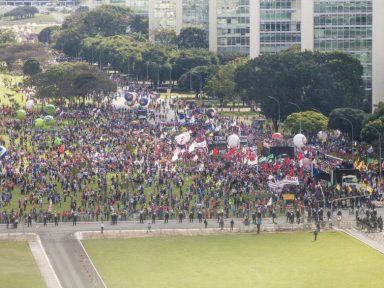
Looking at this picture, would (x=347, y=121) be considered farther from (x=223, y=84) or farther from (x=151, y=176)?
(x=223, y=84)

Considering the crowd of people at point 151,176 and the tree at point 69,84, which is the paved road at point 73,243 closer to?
the crowd of people at point 151,176

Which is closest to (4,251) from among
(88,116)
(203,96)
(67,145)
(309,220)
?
(309,220)

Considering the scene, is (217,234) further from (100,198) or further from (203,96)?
(203,96)

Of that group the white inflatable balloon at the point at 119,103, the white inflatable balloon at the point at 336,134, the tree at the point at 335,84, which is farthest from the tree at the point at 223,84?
the white inflatable balloon at the point at 336,134

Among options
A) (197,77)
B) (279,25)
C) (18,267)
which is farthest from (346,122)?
(197,77)

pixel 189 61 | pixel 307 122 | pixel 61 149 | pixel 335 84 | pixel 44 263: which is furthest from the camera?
pixel 189 61

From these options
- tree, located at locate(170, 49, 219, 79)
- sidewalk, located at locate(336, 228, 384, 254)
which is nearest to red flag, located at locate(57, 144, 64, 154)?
sidewalk, located at locate(336, 228, 384, 254)
